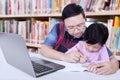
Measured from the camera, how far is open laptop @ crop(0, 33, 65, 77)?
2.62 feet

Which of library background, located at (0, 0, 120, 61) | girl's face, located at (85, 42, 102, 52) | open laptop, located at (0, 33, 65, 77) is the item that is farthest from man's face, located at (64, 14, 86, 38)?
library background, located at (0, 0, 120, 61)

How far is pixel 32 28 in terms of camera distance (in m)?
2.41

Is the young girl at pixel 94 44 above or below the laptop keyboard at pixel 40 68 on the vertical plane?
above

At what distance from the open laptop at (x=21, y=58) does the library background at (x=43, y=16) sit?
794 millimetres

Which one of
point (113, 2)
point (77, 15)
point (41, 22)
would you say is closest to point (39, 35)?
point (41, 22)

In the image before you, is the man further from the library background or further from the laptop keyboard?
the library background

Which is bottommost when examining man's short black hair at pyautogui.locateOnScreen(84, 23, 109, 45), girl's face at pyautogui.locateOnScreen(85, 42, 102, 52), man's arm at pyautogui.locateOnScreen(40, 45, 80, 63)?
man's arm at pyautogui.locateOnScreen(40, 45, 80, 63)

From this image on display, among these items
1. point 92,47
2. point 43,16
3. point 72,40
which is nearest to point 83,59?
point 92,47

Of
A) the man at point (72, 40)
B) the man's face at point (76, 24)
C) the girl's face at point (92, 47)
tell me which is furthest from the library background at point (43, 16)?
the girl's face at point (92, 47)

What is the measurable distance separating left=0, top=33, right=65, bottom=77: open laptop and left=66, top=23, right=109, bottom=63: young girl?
7.8 inches

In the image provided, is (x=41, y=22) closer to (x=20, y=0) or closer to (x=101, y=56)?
(x=20, y=0)

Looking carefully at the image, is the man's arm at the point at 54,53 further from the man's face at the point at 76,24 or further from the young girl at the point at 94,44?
the man's face at the point at 76,24

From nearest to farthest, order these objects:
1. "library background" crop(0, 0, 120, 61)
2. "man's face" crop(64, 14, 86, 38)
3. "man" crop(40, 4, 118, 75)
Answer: "man" crop(40, 4, 118, 75)
"man's face" crop(64, 14, 86, 38)
"library background" crop(0, 0, 120, 61)

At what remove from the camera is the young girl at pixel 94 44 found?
1041mm
